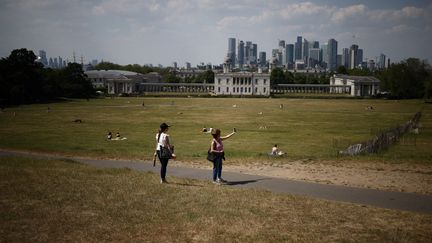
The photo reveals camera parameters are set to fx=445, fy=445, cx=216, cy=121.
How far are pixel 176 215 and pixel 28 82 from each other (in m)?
84.7

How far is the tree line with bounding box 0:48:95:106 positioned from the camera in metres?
81.5

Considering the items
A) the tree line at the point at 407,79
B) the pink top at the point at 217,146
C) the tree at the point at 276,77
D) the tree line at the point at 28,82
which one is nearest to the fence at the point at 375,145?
the pink top at the point at 217,146

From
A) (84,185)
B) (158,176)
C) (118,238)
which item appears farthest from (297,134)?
(118,238)

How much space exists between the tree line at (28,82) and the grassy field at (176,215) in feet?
242

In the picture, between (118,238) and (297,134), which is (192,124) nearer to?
(297,134)

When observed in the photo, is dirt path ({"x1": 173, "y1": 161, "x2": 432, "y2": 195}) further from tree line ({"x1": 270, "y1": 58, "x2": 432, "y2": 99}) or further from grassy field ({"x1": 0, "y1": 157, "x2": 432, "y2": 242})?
tree line ({"x1": 270, "y1": 58, "x2": 432, "y2": 99})

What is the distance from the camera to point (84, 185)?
44.5 ft

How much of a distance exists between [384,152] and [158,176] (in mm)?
15035

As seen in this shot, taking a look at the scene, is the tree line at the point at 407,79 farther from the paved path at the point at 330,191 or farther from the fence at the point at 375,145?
the paved path at the point at 330,191

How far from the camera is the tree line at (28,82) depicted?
3209 inches

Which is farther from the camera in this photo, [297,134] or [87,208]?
[297,134]

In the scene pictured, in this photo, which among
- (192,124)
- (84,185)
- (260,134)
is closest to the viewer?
(84,185)

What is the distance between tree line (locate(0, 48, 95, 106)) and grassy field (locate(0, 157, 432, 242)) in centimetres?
7369

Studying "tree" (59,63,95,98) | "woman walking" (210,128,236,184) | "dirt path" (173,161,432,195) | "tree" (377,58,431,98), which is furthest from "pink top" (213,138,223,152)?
"tree" (377,58,431,98)
